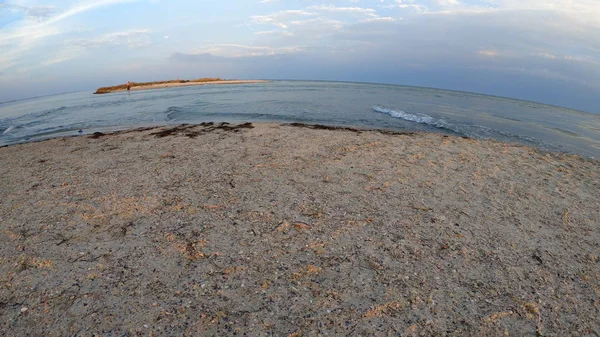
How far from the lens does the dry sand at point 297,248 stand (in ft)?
9.09

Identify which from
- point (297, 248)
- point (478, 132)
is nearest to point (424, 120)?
point (478, 132)

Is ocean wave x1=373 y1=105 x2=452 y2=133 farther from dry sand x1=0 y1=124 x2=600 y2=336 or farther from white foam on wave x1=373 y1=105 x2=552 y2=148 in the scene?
dry sand x1=0 y1=124 x2=600 y2=336

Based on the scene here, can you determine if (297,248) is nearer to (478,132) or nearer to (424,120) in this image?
(478,132)

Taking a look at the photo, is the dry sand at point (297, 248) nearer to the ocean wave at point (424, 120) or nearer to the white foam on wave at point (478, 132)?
the white foam on wave at point (478, 132)

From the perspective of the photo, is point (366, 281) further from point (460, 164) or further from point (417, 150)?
point (417, 150)

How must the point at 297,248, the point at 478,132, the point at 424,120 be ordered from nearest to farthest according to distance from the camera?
1. the point at 297,248
2. the point at 478,132
3. the point at 424,120

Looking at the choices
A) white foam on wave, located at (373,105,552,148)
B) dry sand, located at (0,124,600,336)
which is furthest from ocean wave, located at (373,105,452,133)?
dry sand, located at (0,124,600,336)

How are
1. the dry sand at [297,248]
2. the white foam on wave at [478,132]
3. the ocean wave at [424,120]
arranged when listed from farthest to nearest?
the ocean wave at [424,120] → the white foam on wave at [478,132] → the dry sand at [297,248]

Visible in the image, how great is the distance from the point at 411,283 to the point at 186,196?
3.79 meters

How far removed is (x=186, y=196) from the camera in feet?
16.9

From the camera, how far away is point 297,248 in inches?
148

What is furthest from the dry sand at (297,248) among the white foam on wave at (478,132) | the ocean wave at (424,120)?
the ocean wave at (424,120)

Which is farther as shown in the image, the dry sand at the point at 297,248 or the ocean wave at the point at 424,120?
the ocean wave at the point at 424,120

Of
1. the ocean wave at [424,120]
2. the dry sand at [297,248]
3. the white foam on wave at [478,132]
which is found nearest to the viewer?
the dry sand at [297,248]
